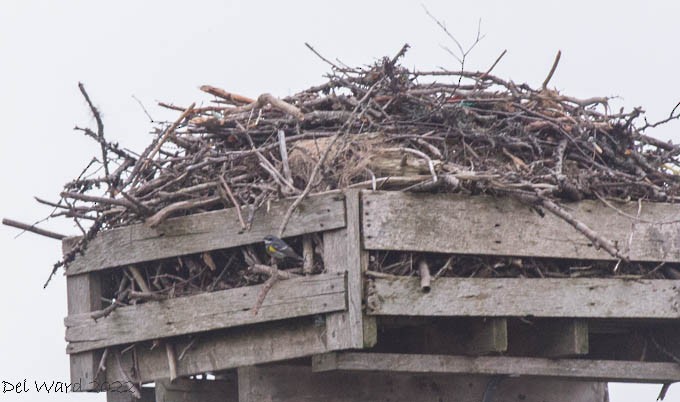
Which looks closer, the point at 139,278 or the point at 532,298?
the point at 532,298

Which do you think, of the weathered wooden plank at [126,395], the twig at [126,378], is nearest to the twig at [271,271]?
the twig at [126,378]

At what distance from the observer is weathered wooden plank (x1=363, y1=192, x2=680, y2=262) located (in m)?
5.96

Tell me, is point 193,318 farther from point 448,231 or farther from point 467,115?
point 467,115

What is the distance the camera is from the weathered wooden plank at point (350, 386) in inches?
253

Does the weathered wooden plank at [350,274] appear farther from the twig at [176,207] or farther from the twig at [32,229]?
the twig at [32,229]

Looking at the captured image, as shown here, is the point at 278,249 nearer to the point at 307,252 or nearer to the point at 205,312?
the point at 307,252

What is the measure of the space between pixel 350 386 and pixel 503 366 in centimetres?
73

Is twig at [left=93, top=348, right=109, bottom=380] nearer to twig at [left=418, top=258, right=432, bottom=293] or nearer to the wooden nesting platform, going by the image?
the wooden nesting platform

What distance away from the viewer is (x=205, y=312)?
21.1ft

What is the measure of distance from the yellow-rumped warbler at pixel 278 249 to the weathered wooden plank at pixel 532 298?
0.44m

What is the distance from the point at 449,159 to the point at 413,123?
0.32m

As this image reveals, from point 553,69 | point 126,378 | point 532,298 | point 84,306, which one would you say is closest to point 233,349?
point 126,378

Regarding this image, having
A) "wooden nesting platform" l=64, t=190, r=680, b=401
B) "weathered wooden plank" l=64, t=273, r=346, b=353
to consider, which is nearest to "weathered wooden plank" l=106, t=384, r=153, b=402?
"wooden nesting platform" l=64, t=190, r=680, b=401

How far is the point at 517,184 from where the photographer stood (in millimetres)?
6184
